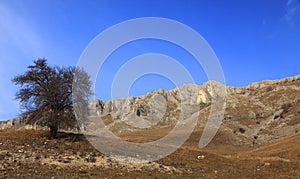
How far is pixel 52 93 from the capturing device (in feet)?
111

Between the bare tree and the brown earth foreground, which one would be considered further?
the bare tree

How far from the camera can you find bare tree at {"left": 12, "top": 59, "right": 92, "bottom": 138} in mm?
33028

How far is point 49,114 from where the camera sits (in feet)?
106

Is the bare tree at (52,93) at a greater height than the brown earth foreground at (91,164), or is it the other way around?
the bare tree at (52,93)

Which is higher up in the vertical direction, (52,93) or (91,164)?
(52,93)

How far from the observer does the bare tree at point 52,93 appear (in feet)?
108

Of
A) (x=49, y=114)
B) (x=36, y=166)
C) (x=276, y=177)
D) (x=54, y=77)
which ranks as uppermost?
(x=54, y=77)

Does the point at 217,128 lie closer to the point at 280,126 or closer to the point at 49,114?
the point at 280,126

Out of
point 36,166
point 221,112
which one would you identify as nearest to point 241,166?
point 36,166

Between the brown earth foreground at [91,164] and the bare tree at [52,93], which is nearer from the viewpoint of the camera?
the brown earth foreground at [91,164]

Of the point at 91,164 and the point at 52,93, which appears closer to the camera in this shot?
the point at 91,164

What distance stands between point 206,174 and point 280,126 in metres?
70.5

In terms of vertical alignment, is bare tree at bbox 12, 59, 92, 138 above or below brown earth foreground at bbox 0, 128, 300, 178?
above

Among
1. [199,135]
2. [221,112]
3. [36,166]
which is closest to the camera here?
[36,166]
